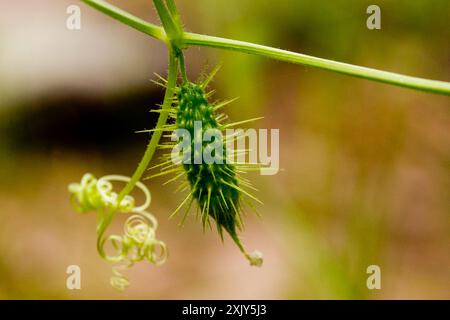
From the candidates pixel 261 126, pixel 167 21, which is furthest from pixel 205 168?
pixel 261 126

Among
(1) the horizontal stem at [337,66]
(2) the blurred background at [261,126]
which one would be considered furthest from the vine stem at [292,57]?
(2) the blurred background at [261,126]

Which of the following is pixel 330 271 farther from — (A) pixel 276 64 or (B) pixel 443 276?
(A) pixel 276 64

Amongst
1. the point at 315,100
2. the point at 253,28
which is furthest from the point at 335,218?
the point at 253,28

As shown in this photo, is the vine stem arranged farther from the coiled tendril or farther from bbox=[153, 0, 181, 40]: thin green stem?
the coiled tendril

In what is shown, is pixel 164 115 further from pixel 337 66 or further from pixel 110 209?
pixel 337 66

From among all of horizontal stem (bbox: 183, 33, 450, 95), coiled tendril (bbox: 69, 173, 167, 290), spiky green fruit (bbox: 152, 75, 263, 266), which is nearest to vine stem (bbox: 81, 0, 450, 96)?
horizontal stem (bbox: 183, 33, 450, 95)

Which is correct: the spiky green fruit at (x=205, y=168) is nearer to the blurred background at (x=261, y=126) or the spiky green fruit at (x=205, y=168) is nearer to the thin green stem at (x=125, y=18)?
the thin green stem at (x=125, y=18)
